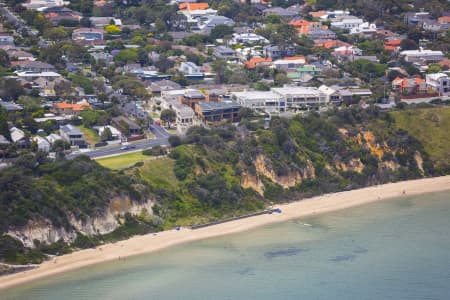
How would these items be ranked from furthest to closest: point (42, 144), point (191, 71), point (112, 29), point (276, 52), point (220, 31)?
point (220, 31) < point (112, 29) < point (276, 52) < point (191, 71) < point (42, 144)

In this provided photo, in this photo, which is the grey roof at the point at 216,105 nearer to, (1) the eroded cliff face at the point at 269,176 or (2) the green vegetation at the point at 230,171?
(2) the green vegetation at the point at 230,171

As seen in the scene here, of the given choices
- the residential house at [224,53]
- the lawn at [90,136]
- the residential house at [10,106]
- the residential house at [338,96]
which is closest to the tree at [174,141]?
the lawn at [90,136]

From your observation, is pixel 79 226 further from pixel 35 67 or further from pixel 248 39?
pixel 248 39

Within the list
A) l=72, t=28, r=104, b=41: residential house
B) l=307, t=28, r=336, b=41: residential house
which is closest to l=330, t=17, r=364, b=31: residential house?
l=307, t=28, r=336, b=41: residential house

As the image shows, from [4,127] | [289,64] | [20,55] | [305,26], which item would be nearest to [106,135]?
[4,127]

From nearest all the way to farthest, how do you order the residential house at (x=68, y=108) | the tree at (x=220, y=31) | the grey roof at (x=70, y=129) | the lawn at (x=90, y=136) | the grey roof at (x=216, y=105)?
the grey roof at (x=70, y=129), the lawn at (x=90, y=136), the residential house at (x=68, y=108), the grey roof at (x=216, y=105), the tree at (x=220, y=31)

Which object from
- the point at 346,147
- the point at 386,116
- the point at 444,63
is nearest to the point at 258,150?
the point at 346,147
